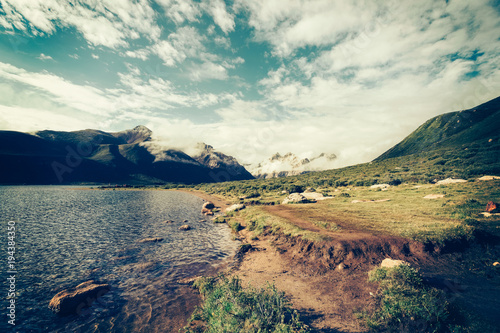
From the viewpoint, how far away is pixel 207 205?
50375 millimetres

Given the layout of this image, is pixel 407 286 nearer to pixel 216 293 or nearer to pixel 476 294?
pixel 476 294

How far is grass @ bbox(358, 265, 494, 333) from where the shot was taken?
8.29m

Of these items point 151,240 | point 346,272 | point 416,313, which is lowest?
point 151,240

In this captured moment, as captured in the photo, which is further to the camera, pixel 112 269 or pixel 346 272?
pixel 112 269

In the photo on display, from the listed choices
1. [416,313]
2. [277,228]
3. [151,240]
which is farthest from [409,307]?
[151,240]

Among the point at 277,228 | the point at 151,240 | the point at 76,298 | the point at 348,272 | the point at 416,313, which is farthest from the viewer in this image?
the point at 277,228

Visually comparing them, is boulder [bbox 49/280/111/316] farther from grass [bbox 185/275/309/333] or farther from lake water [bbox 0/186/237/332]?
grass [bbox 185/275/309/333]

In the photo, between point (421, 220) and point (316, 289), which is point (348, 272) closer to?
point (316, 289)

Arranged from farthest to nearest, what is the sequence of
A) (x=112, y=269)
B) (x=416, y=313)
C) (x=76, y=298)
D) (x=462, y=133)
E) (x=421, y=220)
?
1. (x=462, y=133)
2. (x=421, y=220)
3. (x=112, y=269)
4. (x=76, y=298)
5. (x=416, y=313)

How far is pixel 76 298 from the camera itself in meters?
11.9

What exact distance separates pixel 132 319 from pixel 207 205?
39690mm

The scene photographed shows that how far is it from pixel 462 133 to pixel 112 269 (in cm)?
18126

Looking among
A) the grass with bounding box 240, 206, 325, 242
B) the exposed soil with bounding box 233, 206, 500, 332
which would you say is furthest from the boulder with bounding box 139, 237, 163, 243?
the grass with bounding box 240, 206, 325, 242

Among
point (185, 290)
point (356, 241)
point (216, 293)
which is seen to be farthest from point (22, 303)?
point (356, 241)
